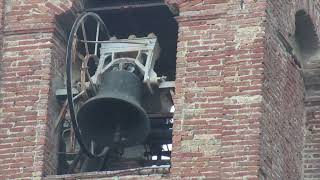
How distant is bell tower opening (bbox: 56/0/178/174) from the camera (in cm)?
2122

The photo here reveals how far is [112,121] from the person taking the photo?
21.4m

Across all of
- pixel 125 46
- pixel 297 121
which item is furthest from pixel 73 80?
pixel 297 121

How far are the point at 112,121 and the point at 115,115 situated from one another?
95 millimetres

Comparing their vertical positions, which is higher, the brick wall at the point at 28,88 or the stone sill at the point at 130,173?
the brick wall at the point at 28,88

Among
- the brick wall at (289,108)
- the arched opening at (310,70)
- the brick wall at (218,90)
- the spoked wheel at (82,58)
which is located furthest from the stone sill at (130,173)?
the arched opening at (310,70)

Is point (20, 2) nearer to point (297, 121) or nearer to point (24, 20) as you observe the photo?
point (24, 20)

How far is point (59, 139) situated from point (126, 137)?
804mm

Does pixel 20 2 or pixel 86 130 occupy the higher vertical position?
pixel 20 2

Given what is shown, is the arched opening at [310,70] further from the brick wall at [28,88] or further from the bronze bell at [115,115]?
the brick wall at [28,88]

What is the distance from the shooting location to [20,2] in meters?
22.1

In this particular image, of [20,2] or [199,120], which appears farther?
[20,2]

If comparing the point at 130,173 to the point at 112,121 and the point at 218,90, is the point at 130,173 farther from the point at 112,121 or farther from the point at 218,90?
the point at 218,90

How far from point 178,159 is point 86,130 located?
1.25m

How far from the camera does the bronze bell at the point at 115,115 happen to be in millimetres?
21156
